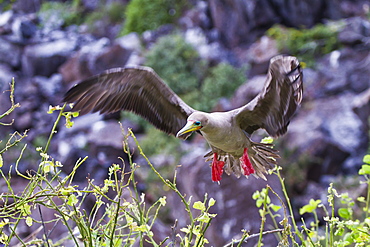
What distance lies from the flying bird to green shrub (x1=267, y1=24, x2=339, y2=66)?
516 centimetres

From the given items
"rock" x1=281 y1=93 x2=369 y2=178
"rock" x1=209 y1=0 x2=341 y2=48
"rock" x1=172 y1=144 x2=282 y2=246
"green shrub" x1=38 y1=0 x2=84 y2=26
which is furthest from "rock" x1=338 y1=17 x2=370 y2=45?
"green shrub" x1=38 y1=0 x2=84 y2=26

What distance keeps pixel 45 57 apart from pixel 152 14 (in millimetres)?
2348

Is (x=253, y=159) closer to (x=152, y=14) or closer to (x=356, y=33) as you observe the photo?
Answer: (x=356, y=33)

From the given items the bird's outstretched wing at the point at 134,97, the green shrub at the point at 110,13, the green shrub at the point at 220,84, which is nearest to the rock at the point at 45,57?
Result: the green shrub at the point at 110,13

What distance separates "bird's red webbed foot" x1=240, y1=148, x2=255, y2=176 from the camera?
178 centimetres

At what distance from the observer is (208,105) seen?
6.51 metres

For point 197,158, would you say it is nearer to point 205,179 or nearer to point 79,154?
point 205,179

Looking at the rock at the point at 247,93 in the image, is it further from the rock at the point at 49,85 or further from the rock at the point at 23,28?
the rock at the point at 23,28

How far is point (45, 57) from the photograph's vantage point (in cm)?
877

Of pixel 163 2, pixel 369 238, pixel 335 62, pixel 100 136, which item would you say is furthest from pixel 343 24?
pixel 369 238

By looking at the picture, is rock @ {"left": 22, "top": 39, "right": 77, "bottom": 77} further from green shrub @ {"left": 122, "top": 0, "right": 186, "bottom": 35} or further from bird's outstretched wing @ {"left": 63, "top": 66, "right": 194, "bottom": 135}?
bird's outstretched wing @ {"left": 63, "top": 66, "right": 194, "bottom": 135}

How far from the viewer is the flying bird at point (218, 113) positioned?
1.70 m

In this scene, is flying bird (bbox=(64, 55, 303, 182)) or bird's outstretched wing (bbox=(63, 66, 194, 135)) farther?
bird's outstretched wing (bbox=(63, 66, 194, 135))

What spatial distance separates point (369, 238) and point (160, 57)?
6.73 m
